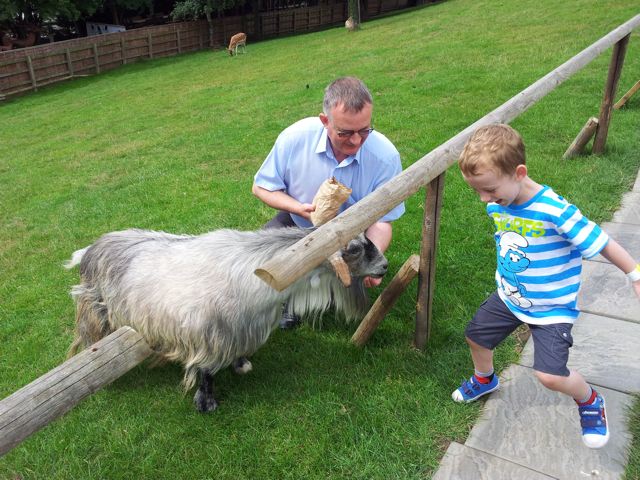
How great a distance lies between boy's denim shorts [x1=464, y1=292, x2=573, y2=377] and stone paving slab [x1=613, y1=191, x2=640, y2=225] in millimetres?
2640

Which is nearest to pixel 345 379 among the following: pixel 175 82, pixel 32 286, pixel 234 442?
pixel 234 442

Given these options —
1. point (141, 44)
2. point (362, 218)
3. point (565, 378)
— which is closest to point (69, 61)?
point (141, 44)

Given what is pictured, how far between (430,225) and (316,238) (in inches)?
44.4

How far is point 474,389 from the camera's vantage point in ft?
9.82

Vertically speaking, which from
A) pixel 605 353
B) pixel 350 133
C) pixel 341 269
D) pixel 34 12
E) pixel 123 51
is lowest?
pixel 605 353

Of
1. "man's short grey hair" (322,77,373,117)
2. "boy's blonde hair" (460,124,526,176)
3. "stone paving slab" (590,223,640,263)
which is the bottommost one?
"stone paving slab" (590,223,640,263)

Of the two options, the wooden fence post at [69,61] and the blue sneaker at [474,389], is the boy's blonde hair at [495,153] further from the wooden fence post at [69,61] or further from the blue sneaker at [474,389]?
the wooden fence post at [69,61]

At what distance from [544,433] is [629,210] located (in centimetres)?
299

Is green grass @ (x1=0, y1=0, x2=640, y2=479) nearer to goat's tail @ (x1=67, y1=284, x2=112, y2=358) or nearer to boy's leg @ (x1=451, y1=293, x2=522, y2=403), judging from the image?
boy's leg @ (x1=451, y1=293, x2=522, y2=403)

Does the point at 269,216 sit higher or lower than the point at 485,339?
lower

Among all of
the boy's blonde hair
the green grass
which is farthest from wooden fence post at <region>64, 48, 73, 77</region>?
the boy's blonde hair

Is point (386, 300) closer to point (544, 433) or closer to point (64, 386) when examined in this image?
point (544, 433)

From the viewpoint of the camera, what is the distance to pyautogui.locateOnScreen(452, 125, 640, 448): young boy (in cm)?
228

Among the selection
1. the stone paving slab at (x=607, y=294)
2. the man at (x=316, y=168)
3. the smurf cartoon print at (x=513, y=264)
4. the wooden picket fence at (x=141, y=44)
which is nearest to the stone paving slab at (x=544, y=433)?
the smurf cartoon print at (x=513, y=264)
